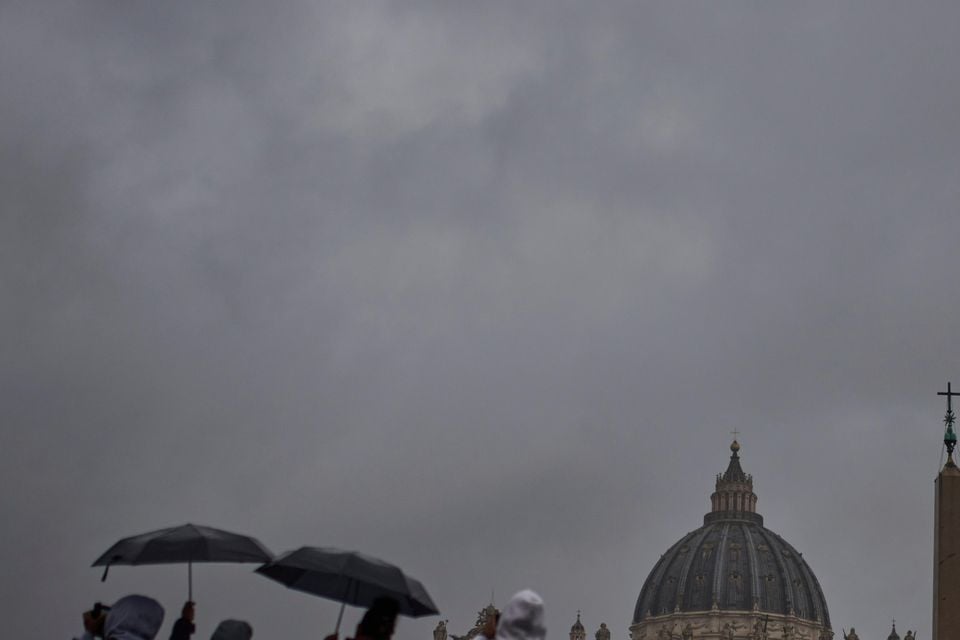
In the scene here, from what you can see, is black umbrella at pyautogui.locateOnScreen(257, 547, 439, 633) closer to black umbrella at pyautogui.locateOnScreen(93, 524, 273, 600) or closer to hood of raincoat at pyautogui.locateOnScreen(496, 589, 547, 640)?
black umbrella at pyautogui.locateOnScreen(93, 524, 273, 600)

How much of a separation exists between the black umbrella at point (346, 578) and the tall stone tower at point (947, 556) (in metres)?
8.11

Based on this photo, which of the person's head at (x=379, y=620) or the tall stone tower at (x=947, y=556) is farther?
the tall stone tower at (x=947, y=556)

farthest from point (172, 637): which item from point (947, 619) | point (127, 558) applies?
point (947, 619)

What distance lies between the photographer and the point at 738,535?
199 m

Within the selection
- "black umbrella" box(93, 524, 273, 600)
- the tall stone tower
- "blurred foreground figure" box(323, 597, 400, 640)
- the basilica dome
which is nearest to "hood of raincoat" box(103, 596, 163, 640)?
"blurred foreground figure" box(323, 597, 400, 640)

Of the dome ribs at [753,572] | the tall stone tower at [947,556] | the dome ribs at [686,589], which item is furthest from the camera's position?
the dome ribs at [686,589]

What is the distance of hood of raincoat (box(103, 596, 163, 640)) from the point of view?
1396 centimetres

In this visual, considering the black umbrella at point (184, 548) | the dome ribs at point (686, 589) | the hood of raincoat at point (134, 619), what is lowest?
the hood of raincoat at point (134, 619)

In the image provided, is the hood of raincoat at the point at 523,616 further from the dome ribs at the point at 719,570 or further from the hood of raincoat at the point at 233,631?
the dome ribs at the point at 719,570

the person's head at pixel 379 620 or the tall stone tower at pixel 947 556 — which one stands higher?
the tall stone tower at pixel 947 556

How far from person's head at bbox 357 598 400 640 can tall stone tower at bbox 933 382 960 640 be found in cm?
1161

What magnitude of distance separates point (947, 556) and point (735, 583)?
564 ft

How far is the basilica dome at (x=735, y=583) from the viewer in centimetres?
19038

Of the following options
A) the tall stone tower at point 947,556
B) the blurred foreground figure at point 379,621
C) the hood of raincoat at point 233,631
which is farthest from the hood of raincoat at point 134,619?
the tall stone tower at point 947,556
